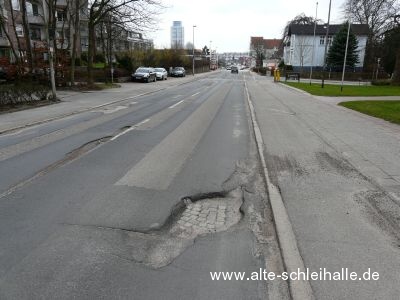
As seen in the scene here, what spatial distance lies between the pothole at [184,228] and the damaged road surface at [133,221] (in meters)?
0.01

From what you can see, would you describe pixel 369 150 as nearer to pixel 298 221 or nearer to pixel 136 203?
pixel 298 221

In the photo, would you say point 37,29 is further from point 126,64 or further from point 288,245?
point 288,245

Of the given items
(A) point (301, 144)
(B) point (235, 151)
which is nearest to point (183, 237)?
(B) point (235, 151)

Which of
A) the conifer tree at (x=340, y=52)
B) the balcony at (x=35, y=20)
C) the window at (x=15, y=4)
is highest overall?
the window at (x=15, y=4)

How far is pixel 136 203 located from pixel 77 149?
13.5 feet

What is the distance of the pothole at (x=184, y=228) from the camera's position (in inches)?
159

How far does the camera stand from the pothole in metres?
4.03

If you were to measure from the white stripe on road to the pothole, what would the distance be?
0.99 m

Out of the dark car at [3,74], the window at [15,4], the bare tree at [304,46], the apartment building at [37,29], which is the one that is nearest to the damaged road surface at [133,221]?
the dark car at [3,74]

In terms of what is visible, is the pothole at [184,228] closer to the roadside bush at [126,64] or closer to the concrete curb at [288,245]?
the concrete curb at [288,245]

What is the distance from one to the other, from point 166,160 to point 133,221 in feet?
10.7

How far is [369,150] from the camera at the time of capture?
927 cm

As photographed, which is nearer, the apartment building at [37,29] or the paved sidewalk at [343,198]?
the paved sidewalk at [343,198]

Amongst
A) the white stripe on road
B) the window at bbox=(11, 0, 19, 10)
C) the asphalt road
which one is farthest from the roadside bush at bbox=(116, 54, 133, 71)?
the asphalt road
